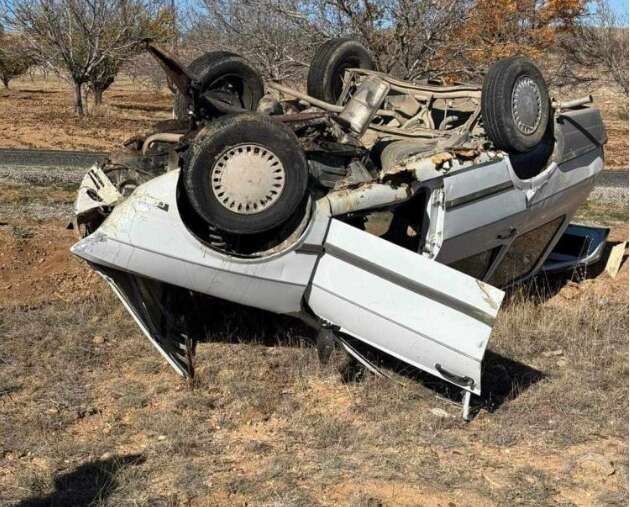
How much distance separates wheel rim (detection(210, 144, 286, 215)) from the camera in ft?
13.8

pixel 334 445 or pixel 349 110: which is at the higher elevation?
pixel 349 110

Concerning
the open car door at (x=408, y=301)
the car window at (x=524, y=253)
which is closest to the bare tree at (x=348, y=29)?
the car window at (x=524, y=253)

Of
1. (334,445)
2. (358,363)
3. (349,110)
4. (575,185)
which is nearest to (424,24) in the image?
(575,185)

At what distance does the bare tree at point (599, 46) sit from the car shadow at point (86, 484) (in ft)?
68.9

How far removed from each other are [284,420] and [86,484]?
115 cm

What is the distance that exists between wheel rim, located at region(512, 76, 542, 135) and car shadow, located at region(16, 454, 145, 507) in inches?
124

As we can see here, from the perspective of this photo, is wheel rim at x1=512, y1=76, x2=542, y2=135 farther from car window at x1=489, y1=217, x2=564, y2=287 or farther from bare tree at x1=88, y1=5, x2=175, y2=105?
bare tree at x1=88, y1=5, x2=175, y2=105

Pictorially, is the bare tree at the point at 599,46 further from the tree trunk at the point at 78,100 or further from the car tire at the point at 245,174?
the car tire at the point at 245,174

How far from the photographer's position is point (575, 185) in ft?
20.7

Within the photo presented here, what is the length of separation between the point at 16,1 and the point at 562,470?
2102cm

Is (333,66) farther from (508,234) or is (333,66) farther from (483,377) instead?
(483,377)

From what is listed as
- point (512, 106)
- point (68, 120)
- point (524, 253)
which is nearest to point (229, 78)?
point (512, 106)

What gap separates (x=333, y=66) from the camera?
7086mm

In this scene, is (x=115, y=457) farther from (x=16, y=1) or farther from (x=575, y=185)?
(x=16, y=1)
